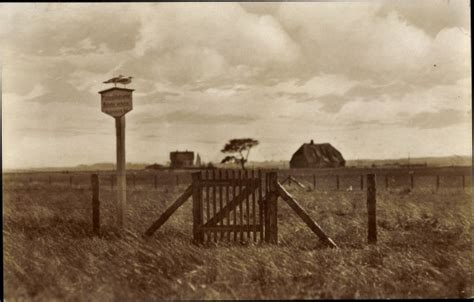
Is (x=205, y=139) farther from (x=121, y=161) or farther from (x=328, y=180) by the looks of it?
(x=328, y=180)

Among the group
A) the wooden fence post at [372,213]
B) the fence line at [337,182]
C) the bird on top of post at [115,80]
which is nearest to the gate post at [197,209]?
the bird on top of post at [115,80]

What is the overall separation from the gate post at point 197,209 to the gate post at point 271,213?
1.17 meters

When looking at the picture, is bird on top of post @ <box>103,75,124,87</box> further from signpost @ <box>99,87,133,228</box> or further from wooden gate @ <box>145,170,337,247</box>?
wooden gate @ <box>145,170,337,247</box>

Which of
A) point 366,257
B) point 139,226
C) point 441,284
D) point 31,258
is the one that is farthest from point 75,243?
point 441,284

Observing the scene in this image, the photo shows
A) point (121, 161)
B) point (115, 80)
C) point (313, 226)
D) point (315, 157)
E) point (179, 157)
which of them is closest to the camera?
point (313, 226)

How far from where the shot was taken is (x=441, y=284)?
6.55m

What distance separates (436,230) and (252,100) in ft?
14.4

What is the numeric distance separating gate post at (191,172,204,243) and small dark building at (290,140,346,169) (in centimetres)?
2619

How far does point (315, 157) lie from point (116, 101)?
27242 millimetres

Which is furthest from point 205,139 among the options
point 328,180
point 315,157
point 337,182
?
point 315,157

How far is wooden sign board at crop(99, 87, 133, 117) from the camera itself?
27.8ft

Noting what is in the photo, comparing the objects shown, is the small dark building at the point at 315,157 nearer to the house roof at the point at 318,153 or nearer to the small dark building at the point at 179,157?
the house roof at the point at 318,153

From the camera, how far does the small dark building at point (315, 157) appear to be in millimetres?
34125

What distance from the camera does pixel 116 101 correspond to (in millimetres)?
8523
